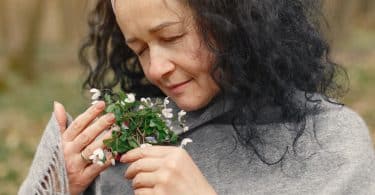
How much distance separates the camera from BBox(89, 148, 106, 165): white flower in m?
2.83

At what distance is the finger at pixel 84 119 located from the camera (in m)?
2.90

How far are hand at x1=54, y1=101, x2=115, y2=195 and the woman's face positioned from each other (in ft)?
0.75

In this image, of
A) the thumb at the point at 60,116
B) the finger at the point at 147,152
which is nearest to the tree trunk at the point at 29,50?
the thumb at the point at 60,116

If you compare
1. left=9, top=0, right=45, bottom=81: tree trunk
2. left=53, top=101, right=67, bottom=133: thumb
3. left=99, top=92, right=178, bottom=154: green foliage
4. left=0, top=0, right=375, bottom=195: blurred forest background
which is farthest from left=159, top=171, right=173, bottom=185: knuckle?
left=9, top=0, right=45, bottom=81: tree trunk

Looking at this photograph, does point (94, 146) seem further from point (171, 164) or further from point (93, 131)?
point (171, 164)

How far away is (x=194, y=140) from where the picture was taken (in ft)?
10.5

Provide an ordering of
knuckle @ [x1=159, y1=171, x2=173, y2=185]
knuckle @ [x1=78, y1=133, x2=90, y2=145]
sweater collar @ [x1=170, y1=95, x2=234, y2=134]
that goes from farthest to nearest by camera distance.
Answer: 1. sweater collar @ [x1=170, y1=95, x2=234, y2=134]
2. knuckle @ [x1=78, y1=133, x2=90, y2=145]
3. knuckle @ [x1=159, y1=171, x2=173, y2=185]

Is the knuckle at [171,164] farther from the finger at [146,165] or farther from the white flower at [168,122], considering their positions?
the white flower at [168,122]

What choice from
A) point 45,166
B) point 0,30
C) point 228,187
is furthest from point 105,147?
point 0,30

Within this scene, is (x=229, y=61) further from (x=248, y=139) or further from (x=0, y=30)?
(x=0, y=30)

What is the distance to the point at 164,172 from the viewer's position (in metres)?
2.66

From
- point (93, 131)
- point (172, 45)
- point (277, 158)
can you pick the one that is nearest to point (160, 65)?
point (172, 45)

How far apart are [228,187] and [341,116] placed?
0.47 metres

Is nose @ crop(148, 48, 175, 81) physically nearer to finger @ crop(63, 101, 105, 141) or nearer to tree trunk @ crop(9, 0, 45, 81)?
finger @ crop(63, 101, 105, 141)
